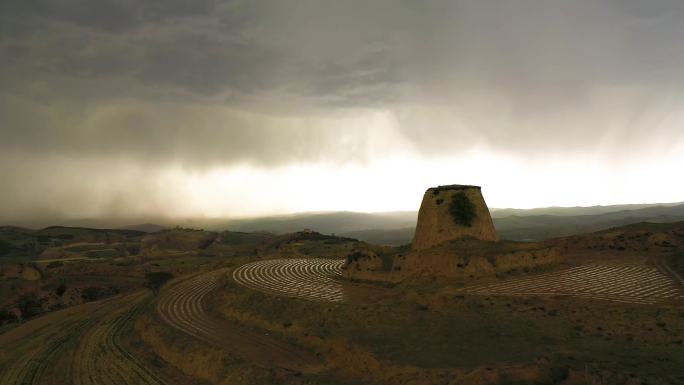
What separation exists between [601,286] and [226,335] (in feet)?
109

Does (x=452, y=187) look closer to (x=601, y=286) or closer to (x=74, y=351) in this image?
(x=601, y=286)

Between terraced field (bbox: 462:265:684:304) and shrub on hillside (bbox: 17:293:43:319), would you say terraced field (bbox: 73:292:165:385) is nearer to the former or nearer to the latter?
shrub on hillside (bbox: 17:293:43:319)

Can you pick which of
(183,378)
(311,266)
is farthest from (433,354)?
(311,266)

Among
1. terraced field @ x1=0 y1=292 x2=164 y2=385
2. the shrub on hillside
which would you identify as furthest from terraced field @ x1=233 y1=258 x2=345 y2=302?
the shrub on hillside

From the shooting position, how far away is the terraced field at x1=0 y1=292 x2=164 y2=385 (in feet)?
88.7

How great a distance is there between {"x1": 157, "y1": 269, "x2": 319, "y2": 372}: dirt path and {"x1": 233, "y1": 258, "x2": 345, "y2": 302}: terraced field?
5457 millimetres

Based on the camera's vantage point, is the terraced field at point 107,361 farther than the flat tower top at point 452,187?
No

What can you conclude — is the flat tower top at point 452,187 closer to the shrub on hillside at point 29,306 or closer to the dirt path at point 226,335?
the dirt path at point 226,335

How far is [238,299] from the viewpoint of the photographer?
119ft

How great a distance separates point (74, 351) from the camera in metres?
32.1

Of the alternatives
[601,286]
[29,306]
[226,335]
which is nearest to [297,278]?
[226,335]

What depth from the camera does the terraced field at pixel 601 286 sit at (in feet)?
94.0

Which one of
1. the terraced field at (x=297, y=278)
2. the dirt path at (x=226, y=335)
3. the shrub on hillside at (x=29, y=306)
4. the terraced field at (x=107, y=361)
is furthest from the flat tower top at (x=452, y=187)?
the shrub on hillside at (x=29, y=306)

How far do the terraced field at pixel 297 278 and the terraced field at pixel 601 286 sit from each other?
13977mm
